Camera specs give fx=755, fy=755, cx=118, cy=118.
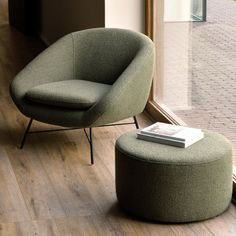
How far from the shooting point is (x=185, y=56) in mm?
5070

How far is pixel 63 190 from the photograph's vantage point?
4242mm

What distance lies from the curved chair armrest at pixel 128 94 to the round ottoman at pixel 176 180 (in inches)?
27.5

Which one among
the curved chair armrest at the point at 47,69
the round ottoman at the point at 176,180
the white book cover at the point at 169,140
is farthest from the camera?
Result: the curved chair armrest at the point at 47,69

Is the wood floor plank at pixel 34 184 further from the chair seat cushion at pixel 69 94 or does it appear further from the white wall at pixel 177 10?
the white wall at pixel 177 10

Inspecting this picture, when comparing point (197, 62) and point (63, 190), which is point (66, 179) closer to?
point (63, 190)

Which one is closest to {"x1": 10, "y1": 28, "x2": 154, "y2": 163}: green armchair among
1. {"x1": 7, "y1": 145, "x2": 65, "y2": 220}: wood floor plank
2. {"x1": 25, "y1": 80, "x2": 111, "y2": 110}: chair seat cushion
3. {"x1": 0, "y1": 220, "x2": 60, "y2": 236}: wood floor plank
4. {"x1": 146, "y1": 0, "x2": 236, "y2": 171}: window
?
{"x1": 25, "y1": 80, "x2": 111, "y2": 110}: chair seat cushion

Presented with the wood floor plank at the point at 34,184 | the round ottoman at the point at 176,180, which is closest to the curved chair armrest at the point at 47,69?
the wood floor plank at the point at 34,184

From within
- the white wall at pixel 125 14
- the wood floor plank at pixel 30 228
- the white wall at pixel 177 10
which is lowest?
the wood floor plank at pixel 30 228

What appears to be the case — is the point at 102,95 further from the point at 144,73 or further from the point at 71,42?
the point at 71,42

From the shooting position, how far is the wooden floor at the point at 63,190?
3748 mm

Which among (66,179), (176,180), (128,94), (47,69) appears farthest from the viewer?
(47,69)

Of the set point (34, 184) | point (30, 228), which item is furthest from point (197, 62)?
point (30, 228)

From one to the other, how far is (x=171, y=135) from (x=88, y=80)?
4.69ft

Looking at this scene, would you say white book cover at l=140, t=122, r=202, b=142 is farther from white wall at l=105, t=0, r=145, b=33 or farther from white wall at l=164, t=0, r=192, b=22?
white wall at l=105, t=0, r=145, b=33
